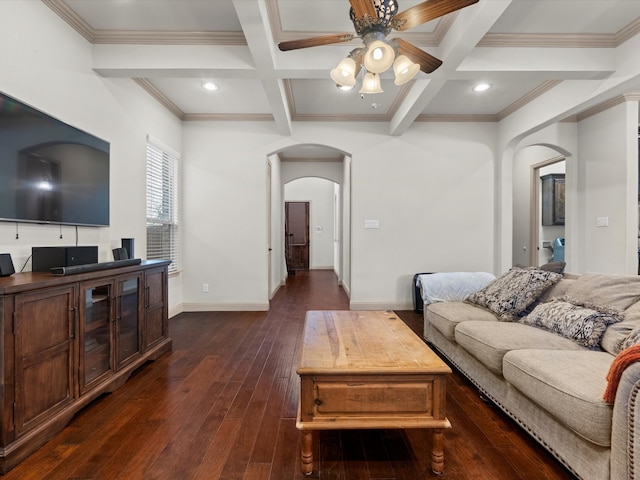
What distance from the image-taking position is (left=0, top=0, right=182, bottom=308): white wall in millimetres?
1976

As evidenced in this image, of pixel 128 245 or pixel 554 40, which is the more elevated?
pixel 554 40

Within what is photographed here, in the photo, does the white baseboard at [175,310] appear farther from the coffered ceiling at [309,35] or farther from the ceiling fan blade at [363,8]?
the ceiling fan blade at [363,8]

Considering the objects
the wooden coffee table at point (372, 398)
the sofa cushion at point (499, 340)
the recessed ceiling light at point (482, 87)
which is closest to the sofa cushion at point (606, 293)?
the sofa cushion at point (499, 340)

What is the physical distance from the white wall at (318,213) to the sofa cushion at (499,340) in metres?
7.85

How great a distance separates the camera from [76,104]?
97.7 inches

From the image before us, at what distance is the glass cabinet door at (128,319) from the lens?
2.30m

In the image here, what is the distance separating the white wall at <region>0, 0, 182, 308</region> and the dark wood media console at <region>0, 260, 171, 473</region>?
0.49 meters

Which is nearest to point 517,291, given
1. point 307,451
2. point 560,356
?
point 560,356

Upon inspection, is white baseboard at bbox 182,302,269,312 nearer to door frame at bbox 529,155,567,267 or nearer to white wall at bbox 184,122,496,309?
white wall at bbox 184,122,496,309

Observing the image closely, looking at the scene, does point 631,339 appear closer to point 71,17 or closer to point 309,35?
point 309,35

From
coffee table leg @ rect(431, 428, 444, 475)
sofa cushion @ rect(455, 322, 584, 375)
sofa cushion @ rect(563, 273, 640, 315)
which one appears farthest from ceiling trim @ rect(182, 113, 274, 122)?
coffee table leg @ rect(431, 428, 444, 475)

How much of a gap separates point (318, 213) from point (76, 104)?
25.5 ft

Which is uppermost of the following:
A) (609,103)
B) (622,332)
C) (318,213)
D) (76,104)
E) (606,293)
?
(609,103)

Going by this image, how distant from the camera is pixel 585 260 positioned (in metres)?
4.30
